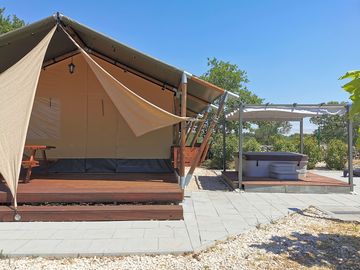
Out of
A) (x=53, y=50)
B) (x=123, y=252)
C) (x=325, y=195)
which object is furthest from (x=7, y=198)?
(x=325, y=195)

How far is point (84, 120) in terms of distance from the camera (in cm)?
848

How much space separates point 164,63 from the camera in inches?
238

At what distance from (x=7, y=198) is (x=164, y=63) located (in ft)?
11.5

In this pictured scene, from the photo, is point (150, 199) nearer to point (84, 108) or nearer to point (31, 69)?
point (31, 69)

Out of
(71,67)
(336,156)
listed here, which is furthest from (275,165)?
(336,156)

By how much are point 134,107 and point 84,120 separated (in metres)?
3.16

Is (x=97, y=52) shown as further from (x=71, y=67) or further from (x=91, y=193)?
(x=91, y=193)

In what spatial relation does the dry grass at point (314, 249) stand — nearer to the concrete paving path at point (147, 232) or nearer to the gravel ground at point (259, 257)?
the gravel ground at point (259, 257)

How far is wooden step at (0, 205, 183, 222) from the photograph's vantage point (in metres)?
5.10

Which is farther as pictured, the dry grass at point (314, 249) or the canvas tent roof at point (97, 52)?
the canvas tent roof at point (97, 52)

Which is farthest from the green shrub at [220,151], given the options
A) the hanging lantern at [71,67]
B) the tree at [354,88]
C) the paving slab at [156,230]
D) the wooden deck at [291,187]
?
the tree at [354,88]

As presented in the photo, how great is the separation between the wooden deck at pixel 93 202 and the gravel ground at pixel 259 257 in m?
1.48

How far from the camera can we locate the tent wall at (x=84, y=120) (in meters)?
8.38

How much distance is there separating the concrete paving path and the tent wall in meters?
2.50
